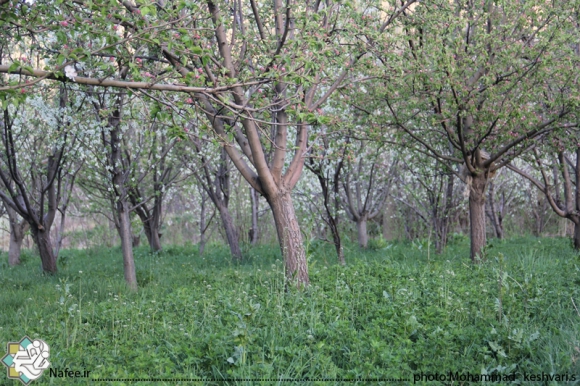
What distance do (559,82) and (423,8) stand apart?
2131 millimetres

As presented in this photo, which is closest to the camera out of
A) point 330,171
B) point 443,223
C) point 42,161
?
point 42,161

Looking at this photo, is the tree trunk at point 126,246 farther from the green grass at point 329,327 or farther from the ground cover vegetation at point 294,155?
the green grass at point 329,327

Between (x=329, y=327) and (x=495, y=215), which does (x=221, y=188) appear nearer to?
(x=329, y=327)

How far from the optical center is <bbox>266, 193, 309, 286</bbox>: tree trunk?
6926mm

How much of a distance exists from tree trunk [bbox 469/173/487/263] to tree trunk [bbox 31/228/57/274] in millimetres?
7306

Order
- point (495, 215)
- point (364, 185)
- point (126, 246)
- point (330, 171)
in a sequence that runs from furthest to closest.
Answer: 1. point (495, 215)
2. point (364, 185)
3. point (330, 171)
4. point (126, 246)

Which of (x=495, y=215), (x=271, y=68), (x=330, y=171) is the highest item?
(x=271, y=68)

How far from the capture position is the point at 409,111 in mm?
8844

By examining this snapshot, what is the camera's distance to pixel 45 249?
1007 centimetres

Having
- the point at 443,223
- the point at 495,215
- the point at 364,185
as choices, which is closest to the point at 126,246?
the point at 443,223

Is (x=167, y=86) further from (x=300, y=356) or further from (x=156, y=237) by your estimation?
(x=156, y=237)

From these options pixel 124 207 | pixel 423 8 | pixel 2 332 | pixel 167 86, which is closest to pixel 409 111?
pixel 423 8

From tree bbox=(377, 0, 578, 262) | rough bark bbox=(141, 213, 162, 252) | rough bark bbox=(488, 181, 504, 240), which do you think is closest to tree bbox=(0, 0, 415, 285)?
tree bbox=(377, 0, 578, 262)

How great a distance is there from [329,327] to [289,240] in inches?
88.9
